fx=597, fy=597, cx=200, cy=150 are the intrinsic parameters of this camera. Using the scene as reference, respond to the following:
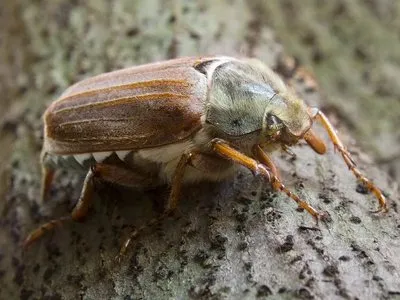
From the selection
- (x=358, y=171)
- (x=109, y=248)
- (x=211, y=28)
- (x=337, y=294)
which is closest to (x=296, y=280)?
(x=337, y=294)

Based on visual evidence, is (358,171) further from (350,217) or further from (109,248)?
(109,248)

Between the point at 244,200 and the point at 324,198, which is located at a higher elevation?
the point at 324,198

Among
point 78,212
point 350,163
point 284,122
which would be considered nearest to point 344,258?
point 350,163

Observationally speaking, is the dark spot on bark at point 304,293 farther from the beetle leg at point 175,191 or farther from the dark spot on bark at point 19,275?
the dark spot on bark at point 19,275

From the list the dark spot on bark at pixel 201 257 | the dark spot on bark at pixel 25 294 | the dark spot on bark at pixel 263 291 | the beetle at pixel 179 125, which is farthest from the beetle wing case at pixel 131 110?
the dark spot on bark at pixel 263 291

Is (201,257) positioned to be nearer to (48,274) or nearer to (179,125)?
(179,125)

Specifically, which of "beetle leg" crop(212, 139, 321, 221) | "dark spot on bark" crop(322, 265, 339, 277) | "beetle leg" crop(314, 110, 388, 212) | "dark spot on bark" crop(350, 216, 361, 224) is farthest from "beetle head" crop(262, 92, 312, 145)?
"dark spot on bark" crop(322, 265, 339, 277)

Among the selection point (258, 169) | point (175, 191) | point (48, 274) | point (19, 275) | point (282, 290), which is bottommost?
point (19, 275)
